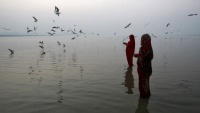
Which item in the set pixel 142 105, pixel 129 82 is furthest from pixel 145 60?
pixel 129 82

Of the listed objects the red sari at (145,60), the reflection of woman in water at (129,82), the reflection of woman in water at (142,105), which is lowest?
the reflection of woman in water at (142,105)

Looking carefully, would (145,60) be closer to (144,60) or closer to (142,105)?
(144,60)


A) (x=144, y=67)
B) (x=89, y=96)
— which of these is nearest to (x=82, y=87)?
(x=89, y=96)

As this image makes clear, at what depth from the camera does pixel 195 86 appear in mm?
10234

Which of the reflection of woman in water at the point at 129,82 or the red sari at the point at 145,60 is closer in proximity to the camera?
the red sari at the point at 145,60

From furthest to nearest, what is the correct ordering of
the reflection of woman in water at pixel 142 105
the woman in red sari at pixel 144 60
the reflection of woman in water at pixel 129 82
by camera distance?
the reflection of woman in water at pixel 129 82
the woman in red sari at pixel 144 60
the reflection of woman in water at pixel 142 105

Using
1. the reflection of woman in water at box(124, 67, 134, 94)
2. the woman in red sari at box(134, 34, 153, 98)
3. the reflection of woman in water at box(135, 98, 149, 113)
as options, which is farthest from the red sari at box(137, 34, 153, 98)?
the reflection of woman in water at box(124, 67, 134, 94)

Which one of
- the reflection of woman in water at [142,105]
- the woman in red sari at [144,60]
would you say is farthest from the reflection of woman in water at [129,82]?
the woman in red sari at [144,60]

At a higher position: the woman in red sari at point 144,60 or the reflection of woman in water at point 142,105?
the woman in red sari at point 144,60

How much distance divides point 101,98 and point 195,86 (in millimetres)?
4309

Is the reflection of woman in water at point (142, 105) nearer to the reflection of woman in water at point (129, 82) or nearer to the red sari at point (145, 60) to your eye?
the red sari at point (145, 60)

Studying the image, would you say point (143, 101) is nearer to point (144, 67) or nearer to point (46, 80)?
point (144, 67)

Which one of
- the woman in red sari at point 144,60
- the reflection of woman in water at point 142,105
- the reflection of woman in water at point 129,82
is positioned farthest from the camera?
the reflection of woman in water at point 129,82

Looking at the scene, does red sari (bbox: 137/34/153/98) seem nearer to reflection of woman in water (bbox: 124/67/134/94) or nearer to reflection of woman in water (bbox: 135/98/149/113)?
reflection of woman in water (bbox: 135/98/149/113)
